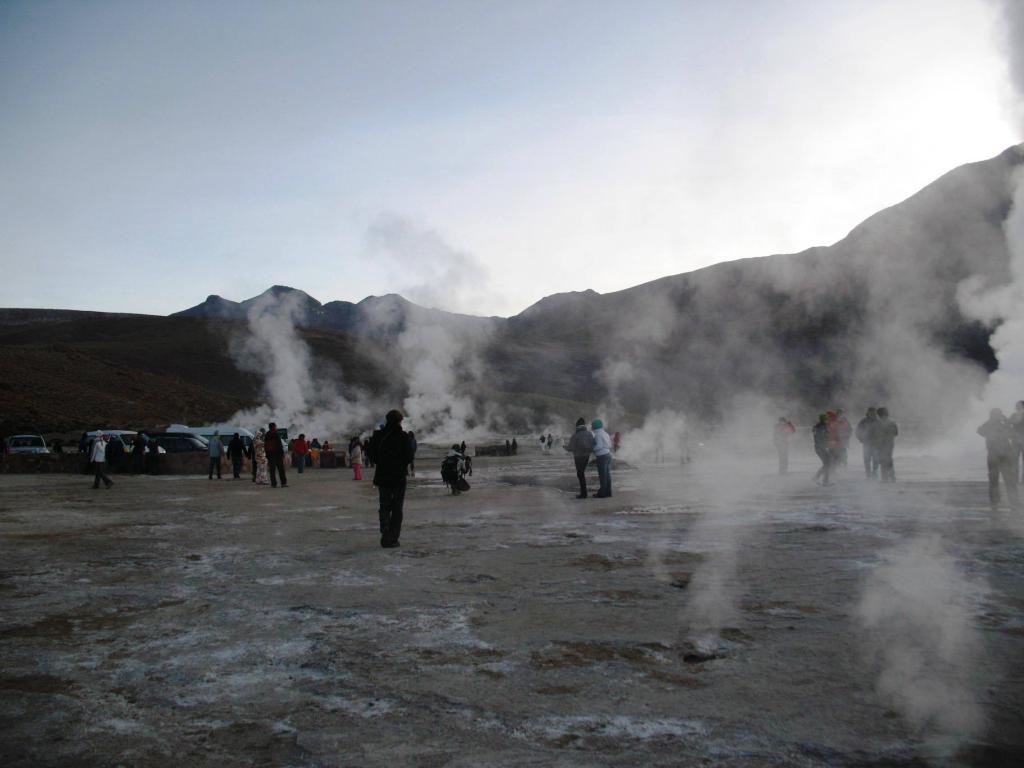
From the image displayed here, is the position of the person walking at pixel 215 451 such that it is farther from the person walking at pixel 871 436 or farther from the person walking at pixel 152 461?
the person walking at pixel 871 436

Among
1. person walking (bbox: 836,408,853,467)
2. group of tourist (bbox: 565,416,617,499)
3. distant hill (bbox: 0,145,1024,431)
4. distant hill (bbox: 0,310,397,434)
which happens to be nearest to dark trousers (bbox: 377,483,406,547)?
group of tourist (bbox: 565,416,617,499)

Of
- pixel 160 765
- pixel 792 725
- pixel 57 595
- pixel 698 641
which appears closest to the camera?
pixel 160 765

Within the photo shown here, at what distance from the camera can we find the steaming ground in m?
3.72

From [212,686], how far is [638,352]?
378 feet

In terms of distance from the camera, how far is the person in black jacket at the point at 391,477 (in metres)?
9.61

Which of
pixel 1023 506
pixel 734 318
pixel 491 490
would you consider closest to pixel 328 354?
pixel 734 318

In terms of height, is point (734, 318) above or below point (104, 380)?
above

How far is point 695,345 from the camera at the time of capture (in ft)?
333

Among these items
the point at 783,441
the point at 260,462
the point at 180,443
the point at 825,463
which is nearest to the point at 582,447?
the point at 825,463

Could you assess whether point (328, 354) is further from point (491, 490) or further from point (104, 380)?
point (491, 490)

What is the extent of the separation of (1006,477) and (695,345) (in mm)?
91523

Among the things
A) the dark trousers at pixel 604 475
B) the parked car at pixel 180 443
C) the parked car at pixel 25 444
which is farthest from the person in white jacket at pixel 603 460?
the parked car at pixel 25 444

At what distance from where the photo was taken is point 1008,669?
4.57 m

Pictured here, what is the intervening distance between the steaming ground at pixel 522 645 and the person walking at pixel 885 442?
583 cm
